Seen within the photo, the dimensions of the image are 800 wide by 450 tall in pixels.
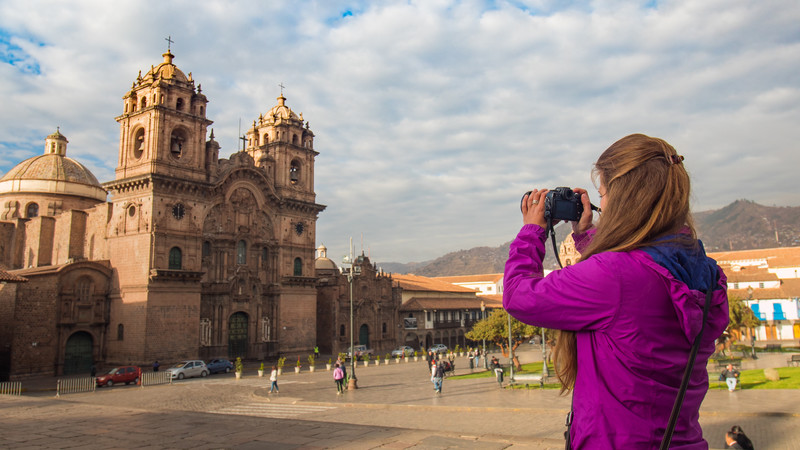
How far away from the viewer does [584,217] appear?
261 centimetres

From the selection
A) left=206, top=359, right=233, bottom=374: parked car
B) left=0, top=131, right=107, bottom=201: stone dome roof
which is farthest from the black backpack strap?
left=0, top=131, right=107, bottom=201: stone dome roof

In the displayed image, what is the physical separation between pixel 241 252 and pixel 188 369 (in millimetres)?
11055

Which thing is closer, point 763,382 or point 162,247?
point 763,382

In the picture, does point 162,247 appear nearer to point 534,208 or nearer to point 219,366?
point 219,366

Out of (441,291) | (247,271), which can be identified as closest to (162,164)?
(247,271)

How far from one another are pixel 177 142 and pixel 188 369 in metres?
16.0

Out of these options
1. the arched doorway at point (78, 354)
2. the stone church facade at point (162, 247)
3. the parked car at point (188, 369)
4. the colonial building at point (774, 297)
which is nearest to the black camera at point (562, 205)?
the parked car at point (188, 369)

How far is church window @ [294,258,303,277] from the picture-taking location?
45.6 m

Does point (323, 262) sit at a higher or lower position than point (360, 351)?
higher

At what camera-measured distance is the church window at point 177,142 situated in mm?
38250

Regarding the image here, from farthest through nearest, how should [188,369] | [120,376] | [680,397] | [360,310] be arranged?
[360,310]
[188,369]
[120,376]
[680,397]

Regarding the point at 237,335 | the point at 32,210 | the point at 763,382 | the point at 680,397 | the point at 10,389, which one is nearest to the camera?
the point at 680,397

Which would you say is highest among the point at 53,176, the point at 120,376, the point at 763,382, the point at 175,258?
the point at 53,176

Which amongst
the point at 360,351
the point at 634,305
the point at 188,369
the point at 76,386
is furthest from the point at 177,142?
the point at 634,305
